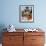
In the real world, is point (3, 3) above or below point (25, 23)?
above

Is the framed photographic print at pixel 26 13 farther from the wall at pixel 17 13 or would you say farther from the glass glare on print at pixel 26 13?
the wall at pixel 17 13

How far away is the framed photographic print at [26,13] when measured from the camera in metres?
4.44

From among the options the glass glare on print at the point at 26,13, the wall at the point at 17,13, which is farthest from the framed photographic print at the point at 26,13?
the wall at the point at 17,13

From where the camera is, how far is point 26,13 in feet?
14.7

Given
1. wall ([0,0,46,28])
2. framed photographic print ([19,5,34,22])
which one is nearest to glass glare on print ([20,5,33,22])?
framed photographic print ([19,5,34,22])

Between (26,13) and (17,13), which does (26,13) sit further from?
(17,13)

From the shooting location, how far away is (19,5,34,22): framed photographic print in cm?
444

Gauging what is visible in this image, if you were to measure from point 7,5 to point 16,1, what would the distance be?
330 millimetres

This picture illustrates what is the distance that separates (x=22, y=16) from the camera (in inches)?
176

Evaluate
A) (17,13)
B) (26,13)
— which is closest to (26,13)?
(26,13)

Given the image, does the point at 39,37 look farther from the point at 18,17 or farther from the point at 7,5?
the point at 7,5

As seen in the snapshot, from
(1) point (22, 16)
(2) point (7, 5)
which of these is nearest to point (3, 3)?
(2) point (7, 5)

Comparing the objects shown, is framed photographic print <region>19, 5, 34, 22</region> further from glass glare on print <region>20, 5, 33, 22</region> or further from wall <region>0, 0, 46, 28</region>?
wall <region>0, 0, 46, 28</region>

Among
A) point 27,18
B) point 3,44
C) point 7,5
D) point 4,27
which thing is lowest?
point 3,44
